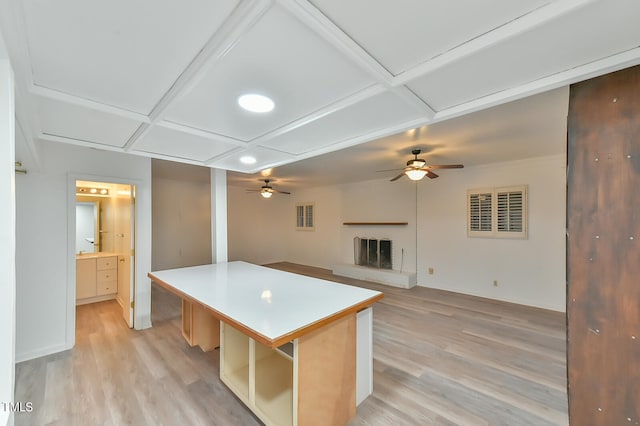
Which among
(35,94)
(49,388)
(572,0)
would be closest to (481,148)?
(572,0)

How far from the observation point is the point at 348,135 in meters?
2.13

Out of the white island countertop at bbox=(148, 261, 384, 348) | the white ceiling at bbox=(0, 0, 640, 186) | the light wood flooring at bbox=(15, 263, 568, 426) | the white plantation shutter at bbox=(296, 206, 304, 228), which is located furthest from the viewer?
the white plantation shutter at bbox=(296, 206, 304, 228)

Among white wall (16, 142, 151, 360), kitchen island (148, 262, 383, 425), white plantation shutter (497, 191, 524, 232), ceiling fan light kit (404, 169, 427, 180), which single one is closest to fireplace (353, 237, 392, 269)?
white plantation shutter (497, 191, 524, 232)

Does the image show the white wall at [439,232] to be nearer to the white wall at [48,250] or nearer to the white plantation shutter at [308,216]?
the white plantation shutter at [308,216]

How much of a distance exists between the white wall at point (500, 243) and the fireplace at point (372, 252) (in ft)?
2.53

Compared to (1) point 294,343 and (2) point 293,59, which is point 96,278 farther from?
(2) point 293,59

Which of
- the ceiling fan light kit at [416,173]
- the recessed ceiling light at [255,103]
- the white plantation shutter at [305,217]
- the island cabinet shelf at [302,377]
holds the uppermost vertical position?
the recessed ceiling light at [255,103]

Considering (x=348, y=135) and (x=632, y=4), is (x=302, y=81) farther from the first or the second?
(x=632, y=4)

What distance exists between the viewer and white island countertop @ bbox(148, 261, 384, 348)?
1.41 m

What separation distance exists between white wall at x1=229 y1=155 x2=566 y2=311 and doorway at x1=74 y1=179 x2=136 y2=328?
2.91 meters

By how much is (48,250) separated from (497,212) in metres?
6.25

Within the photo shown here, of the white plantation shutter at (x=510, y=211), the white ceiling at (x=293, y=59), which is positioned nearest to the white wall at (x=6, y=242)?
the white ceiling at (x=293, y=59)

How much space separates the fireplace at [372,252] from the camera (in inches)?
230

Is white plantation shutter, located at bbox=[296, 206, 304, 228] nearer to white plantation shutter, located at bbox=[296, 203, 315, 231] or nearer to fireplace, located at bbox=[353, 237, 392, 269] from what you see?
white plantation shutter, located at bbox=[296, 203, 315, 231]
